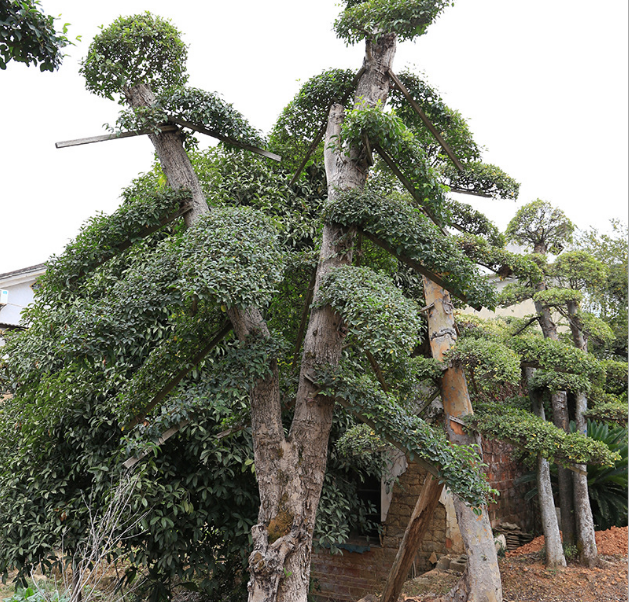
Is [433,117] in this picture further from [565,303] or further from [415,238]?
[565,303]

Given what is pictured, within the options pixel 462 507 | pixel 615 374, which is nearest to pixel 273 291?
pixel 462 507

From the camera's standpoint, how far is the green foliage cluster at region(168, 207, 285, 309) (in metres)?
2.93

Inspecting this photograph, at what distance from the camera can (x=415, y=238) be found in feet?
11.7

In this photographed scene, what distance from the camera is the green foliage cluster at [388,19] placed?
3754 millimetres

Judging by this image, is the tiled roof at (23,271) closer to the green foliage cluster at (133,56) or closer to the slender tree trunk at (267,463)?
the green foliage cluster at (133,56)

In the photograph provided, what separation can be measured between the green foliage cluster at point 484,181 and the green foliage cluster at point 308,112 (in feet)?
5.59

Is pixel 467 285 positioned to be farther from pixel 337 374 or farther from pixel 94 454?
pixel 94 454

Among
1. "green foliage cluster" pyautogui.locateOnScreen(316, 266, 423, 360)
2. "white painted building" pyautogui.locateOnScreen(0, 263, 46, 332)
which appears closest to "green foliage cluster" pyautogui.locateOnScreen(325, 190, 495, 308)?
"green foliage cluster" pyautogui.locateOnScreen(316, 266, 423, 360)

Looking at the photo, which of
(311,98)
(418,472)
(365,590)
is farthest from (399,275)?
(365,590)

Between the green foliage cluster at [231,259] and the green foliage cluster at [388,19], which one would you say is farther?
the green foliage cluster at [388,19]

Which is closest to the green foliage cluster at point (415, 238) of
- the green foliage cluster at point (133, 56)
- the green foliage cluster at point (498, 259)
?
the green foliage cluster at point (498, 259)

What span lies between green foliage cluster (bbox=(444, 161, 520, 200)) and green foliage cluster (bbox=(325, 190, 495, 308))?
209 centimetres

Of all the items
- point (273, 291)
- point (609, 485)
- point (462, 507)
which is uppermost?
Answer: point (273, 291)

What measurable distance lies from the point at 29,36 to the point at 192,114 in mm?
1224
